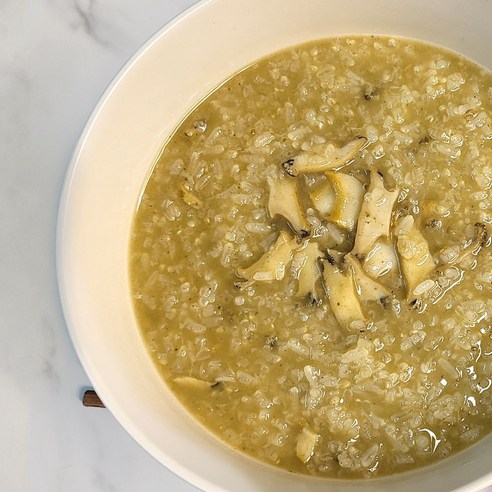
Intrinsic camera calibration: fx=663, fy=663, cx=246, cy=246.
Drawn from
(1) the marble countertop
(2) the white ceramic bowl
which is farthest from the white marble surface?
(2) the white ceramic bowl

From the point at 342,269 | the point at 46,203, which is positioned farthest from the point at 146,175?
the point at 342,269

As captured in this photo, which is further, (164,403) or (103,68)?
(103,68)

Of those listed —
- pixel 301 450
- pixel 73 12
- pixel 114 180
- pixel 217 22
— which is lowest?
pixel 301 450

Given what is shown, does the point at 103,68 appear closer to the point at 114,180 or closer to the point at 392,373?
the point at 114,180

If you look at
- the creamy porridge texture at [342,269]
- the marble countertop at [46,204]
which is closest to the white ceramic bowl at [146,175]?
the creamy porridge texture at [342,269]

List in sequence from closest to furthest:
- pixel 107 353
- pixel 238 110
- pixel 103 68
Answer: pixel 107 353, pixel 238 110, pixel 103 68

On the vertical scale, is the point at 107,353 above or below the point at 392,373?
above

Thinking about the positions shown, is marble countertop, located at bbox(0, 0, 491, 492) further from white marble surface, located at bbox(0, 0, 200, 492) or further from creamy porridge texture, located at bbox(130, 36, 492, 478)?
creamy porridge texture, located at bbox(130, 36, 492, 478)

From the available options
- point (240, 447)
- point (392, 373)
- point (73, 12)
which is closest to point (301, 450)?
point (240, 447)

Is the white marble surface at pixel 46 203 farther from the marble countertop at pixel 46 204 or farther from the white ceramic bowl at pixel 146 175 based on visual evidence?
the white ceramic bowl at pixel 146 175
